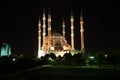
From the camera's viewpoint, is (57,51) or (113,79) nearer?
(113,79)

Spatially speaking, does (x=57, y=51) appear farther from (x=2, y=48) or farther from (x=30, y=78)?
(x=30, y=78)

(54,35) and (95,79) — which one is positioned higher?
(54,35)

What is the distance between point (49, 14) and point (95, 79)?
77.2m

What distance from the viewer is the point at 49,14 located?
9225 centimetres

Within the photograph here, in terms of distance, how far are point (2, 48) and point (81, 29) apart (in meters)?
36.0

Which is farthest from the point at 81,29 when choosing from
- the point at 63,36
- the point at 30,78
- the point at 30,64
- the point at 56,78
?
the point at 30,78

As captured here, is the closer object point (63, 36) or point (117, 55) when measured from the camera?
point (117, 55)

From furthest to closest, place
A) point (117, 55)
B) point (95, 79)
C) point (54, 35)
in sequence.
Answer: point (54, 35) < point (117, 55) < point (95, 79)

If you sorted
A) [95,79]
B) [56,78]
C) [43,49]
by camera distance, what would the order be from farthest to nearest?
[43,49]
[56,78]
[95,79]

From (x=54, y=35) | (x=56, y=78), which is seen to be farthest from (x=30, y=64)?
(x=54, y=35)

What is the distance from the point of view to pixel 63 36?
105062 millimetres

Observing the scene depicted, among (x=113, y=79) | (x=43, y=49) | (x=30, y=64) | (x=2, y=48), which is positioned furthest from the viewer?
(x=2, y=48)

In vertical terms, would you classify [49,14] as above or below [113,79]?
above

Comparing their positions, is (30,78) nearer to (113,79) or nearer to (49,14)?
(113,79)
